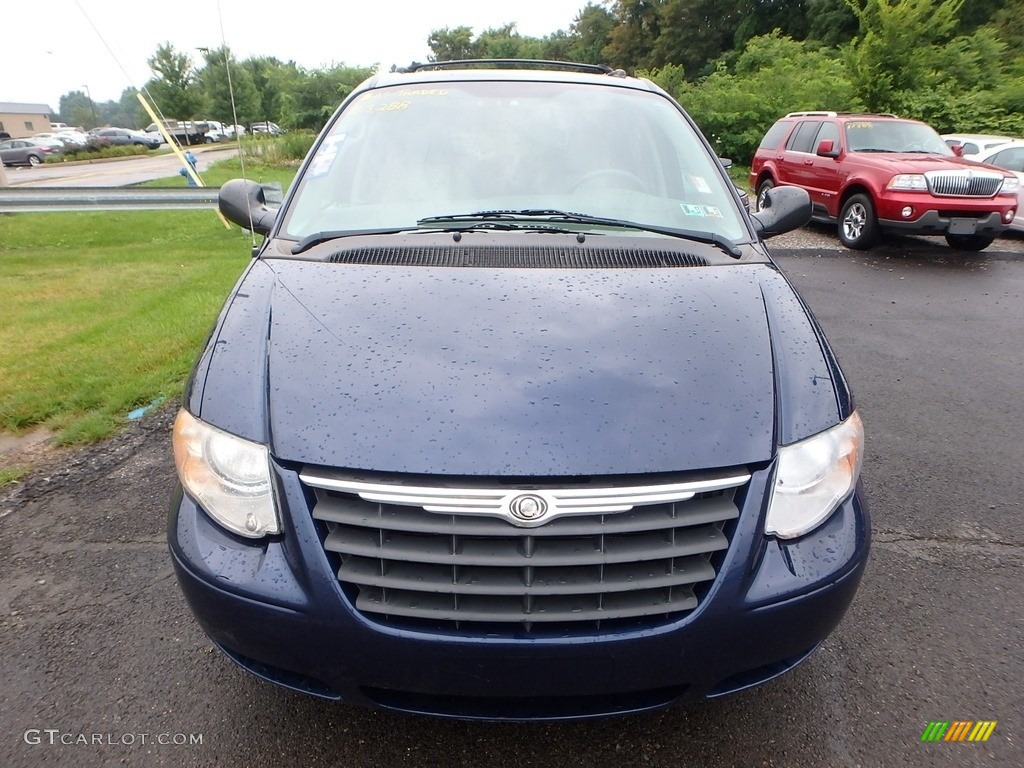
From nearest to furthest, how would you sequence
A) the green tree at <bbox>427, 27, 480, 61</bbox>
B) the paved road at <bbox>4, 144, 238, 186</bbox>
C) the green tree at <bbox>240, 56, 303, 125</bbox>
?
the paved road at <bbox>4, 144, 238, 186</bbox>
the green tree at <bbox>240, 56, 303, 125</bbox>
the green tree at <bbox>427, 27, 480, 61</bbox>

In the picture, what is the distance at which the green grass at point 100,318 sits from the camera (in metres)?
4.15

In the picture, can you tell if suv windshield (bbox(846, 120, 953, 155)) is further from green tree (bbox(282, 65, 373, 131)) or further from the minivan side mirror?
green tree (bbox(282, 65, 373, 131))

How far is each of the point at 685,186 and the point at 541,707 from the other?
213 cm

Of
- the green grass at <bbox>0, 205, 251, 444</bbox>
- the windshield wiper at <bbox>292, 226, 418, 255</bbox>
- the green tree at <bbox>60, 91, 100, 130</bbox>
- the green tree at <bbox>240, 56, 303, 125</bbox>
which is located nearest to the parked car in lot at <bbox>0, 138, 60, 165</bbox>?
the green tree at <bbox>240, 56, 303, 125</bbox>

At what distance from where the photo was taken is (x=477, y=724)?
6.57ft

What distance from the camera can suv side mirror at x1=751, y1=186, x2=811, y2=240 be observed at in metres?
3.09

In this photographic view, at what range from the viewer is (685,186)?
9.34ft

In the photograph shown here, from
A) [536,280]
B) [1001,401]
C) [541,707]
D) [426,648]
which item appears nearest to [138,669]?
[426,648]

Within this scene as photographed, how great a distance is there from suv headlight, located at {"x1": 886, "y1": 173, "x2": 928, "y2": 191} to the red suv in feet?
0.04

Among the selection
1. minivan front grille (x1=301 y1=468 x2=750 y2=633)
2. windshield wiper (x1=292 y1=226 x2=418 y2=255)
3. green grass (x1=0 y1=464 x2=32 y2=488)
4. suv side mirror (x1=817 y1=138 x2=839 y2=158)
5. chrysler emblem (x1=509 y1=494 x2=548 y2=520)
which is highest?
windshield wiper (x1=292 y1=226 x2=418 y2=255)

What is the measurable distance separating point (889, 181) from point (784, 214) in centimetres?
694

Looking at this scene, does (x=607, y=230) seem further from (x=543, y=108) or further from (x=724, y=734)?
(x=724, y=734)

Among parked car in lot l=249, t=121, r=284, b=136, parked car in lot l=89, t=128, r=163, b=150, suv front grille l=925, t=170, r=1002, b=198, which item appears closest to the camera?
suv front grille l=925, t=170, r=1002, b=198

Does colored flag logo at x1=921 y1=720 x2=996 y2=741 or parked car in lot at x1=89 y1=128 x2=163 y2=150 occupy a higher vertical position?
colored flag logo at x1=921 y1=720 x2=996 y2=741
